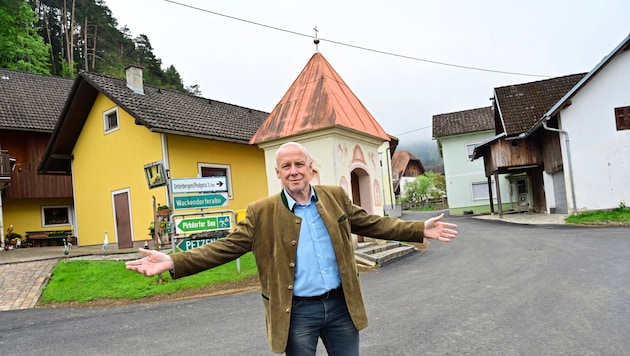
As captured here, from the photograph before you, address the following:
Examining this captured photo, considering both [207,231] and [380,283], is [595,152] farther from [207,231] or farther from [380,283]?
[207,231]

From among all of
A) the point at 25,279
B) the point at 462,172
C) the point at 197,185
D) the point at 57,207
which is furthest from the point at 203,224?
the point at 462,172

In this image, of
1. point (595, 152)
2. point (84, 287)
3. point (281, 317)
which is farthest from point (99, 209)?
point (595, 152)

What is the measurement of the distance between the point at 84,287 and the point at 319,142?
702 centimetres

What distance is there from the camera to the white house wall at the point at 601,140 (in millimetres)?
18953

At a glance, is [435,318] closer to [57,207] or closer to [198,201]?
[198,201]

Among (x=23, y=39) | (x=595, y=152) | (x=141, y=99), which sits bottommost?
(x=595, y=152)

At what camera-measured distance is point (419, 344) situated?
16.2ft

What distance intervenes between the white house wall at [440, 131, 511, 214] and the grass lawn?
2622cm

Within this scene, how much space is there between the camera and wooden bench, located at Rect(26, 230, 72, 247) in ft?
73.9

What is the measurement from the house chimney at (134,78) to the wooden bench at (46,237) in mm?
9356

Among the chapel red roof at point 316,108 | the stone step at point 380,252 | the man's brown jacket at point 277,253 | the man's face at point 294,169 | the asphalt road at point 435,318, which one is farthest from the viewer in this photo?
the chapel red roof at point 316,108

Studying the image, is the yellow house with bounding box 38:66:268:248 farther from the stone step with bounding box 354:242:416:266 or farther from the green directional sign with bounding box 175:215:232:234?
the stone step with bounding box 354:242:416:266

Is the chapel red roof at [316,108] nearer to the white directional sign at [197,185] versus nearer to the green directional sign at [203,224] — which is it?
the white directional sign at [197,185]

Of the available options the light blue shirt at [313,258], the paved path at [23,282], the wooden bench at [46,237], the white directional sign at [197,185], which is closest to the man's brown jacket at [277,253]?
the light blue shirt at [313,258]
